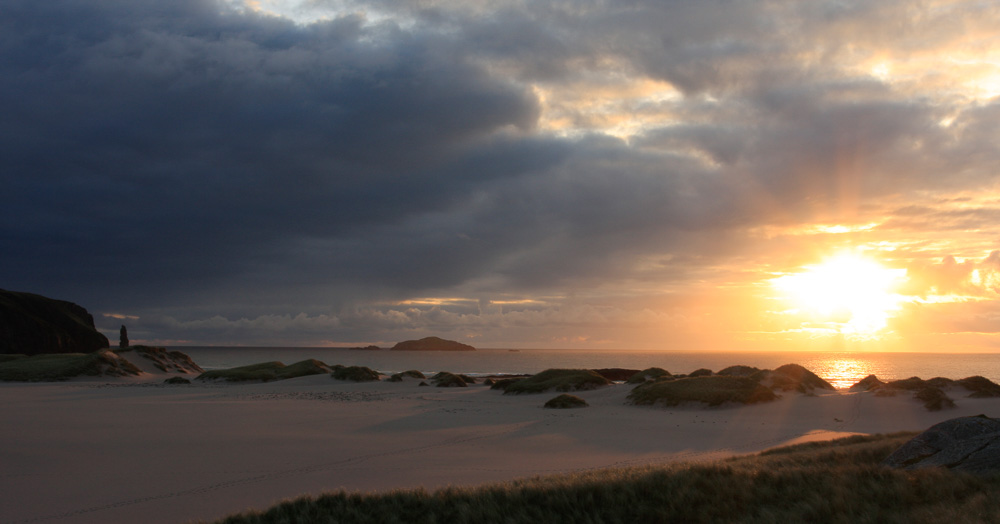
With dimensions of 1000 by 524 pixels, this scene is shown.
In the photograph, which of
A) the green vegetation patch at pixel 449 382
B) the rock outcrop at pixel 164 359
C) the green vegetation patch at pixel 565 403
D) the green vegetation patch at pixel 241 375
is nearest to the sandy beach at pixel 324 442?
the green vegetation patch at pixel 565 403

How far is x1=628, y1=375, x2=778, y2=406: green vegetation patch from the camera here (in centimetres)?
2862

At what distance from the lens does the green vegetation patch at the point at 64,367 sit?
4494cm

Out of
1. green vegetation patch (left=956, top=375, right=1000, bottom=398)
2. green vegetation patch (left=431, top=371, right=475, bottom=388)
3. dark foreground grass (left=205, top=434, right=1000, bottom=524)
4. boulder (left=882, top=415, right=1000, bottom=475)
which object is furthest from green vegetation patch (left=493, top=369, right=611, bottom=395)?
dark foreground grass (left=205, top=434, right=1000, bottom=524)

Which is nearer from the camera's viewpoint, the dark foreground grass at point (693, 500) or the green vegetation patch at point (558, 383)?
the dark foreground grass at point (693, 500)

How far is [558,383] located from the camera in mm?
38188

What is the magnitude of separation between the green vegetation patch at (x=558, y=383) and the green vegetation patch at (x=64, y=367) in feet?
125

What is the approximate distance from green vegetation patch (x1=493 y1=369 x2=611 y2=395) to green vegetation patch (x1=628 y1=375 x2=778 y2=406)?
6.87m

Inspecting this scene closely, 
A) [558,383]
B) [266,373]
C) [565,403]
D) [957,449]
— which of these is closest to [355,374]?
[266,373]

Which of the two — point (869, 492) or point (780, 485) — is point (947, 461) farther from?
point (780, 485)

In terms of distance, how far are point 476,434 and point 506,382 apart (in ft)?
73.4

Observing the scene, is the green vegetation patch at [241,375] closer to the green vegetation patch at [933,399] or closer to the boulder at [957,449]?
the green vegetation patch at [933,399]

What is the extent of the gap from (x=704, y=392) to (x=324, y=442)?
2053 cm

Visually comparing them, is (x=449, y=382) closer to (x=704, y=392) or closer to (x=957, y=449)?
(x=704, y=392)

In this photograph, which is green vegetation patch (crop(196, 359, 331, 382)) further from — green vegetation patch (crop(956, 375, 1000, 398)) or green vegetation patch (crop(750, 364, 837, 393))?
green vegetation patch (crop(956, 375, 1000, 398))
